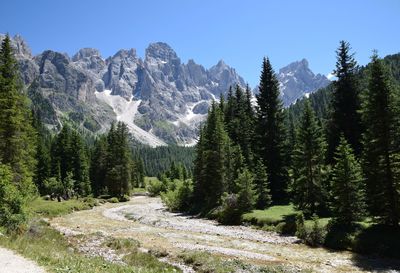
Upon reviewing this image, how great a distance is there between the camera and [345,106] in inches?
1818

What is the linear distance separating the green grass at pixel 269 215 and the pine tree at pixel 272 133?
6879 mm

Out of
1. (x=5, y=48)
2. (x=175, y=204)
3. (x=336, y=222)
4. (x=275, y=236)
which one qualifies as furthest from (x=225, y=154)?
(x=5, y=48)

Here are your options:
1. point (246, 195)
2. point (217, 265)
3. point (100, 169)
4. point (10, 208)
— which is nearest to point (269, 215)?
point (246, 195)

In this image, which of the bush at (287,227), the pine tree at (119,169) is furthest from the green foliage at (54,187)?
the bush at (287,227)

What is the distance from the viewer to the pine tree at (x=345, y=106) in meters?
44.6

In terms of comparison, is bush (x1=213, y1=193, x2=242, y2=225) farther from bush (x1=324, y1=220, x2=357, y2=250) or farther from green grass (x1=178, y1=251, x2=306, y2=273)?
green grass (x1=178, y1=251, x2=306, y2=273)

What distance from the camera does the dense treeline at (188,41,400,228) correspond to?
28625 millimetres

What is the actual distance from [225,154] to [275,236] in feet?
81.2

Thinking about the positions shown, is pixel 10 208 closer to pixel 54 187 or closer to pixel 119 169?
pixel 54 187

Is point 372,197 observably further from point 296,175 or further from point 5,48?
point 5,48

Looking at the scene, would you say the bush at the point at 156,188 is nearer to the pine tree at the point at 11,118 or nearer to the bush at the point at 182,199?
the bush at the point at 182,199

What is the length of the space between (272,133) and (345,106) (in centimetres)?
1182

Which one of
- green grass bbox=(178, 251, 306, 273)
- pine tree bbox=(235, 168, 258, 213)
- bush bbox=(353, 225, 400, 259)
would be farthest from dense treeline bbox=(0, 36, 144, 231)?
bush bbox=(353, 225, 400, 259)

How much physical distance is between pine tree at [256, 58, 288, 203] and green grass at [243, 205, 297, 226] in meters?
6.88
